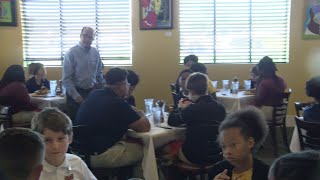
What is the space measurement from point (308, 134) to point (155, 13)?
4.29 metres

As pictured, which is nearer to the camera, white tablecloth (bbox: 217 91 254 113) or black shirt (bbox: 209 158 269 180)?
black shirt (bbox: 209 158 269 180)

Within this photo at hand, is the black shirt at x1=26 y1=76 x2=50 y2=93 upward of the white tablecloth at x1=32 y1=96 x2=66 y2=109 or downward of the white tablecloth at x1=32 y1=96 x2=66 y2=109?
upward

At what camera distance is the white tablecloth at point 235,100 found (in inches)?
216

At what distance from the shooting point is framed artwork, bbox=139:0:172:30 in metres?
7.11

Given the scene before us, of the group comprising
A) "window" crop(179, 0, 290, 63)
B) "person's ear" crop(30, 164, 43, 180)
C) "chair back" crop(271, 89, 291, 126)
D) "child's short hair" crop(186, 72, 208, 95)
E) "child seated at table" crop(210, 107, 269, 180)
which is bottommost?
"chair back" crop(271, 89, 291, 126)

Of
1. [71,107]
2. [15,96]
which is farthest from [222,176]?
[15,96]

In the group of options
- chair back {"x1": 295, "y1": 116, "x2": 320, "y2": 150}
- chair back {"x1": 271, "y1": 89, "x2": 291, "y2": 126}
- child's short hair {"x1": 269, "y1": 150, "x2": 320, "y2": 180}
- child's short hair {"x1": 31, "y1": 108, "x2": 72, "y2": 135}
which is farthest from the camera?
chair back {"x1": 271, "y1": 89, "x2": 291, "y2": 126}

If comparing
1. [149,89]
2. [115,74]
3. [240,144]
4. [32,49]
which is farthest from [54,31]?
[240,144]

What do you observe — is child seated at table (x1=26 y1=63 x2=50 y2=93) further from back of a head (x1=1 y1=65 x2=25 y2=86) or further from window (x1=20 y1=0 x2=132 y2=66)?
window (x1=20 y1=0 x2=132 y2=66)

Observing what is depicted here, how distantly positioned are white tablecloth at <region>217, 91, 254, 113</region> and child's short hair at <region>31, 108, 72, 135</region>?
11.3 feet

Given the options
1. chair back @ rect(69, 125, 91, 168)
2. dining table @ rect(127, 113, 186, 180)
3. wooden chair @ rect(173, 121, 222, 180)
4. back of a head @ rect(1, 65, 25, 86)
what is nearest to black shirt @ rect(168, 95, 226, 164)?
wooden chair @ rect(173, 121, 222, 180)

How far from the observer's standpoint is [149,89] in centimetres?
734

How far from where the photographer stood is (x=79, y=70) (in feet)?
17.6

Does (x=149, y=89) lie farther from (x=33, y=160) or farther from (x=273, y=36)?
(x=33, y=160)
